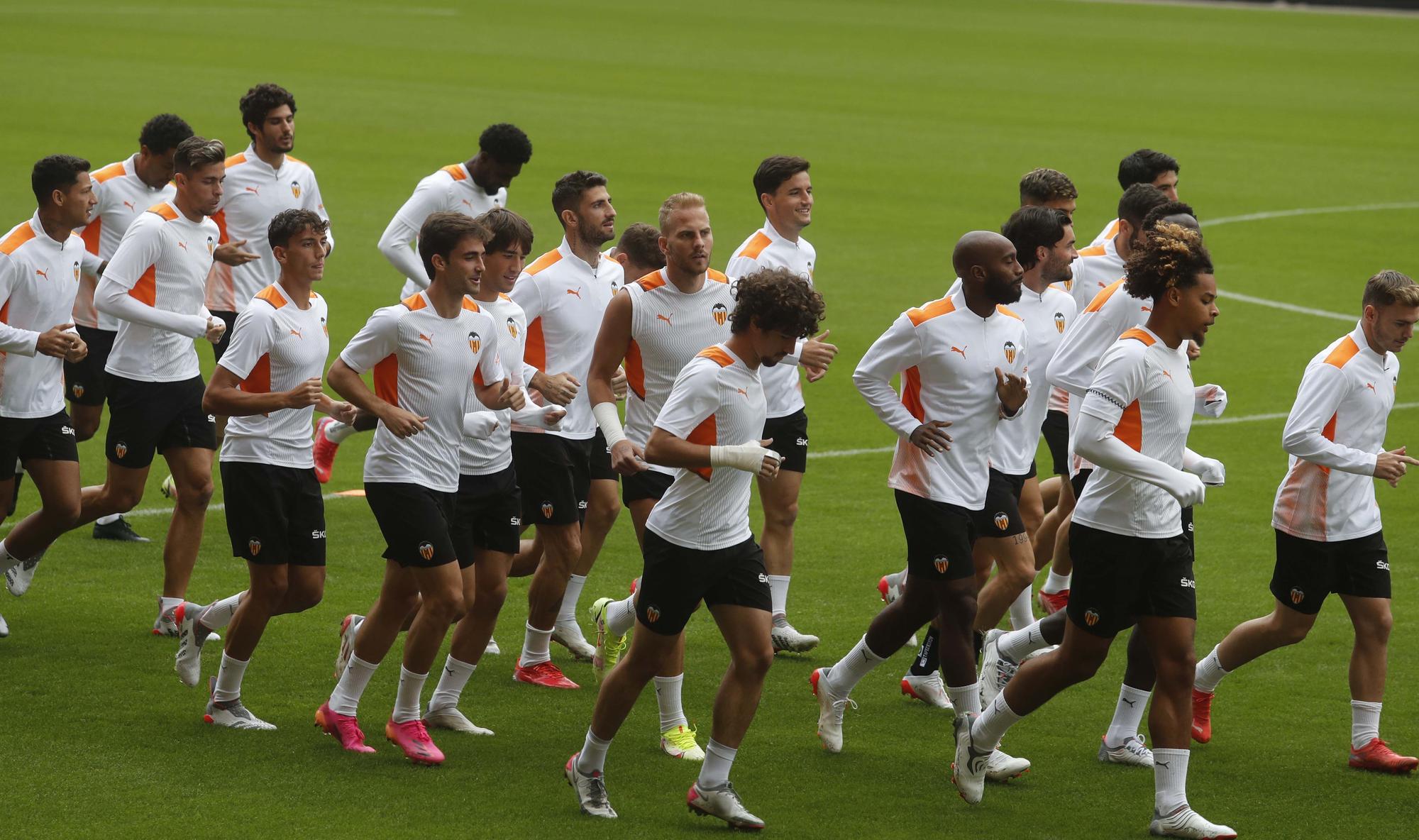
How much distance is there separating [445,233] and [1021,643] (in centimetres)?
310

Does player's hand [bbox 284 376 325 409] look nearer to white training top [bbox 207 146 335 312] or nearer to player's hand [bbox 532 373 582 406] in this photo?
player's hand [bbox 532 373 582 406]

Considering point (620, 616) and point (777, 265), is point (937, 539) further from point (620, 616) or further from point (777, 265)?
point (777, 265)

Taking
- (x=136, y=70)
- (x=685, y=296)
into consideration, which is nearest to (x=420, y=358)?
(x=685, y=296)

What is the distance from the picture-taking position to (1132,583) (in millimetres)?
6922

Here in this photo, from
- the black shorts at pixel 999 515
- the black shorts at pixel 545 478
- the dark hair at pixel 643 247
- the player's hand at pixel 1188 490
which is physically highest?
the dark hair at pixel 643 247

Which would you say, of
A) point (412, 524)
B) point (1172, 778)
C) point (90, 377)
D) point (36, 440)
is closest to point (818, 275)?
point (90, 377)

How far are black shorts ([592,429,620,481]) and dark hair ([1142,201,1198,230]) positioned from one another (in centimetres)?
285

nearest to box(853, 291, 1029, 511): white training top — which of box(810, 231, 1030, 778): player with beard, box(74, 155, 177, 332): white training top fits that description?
box(810, 231, 1030, 778): player with beard

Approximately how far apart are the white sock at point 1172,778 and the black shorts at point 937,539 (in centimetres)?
116

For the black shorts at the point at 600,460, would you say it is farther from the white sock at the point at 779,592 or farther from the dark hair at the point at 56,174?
the dark hair at the point at 56,174

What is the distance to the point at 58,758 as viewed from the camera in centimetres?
746

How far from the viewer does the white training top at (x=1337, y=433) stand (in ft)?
24.8

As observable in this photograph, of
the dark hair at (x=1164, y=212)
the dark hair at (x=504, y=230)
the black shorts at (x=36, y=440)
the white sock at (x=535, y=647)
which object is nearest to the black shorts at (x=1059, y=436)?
the dark hair at (x=1164, y=212)

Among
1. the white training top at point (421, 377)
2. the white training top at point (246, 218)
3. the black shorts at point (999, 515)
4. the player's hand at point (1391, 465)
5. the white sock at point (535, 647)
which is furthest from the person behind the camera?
the white training top at point (246, 218)
